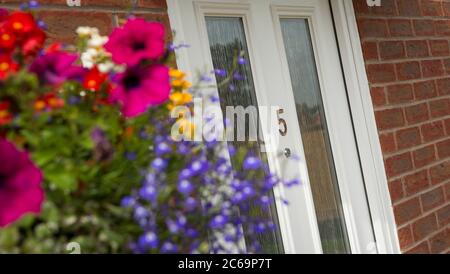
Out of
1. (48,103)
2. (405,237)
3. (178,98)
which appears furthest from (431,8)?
(48,103)

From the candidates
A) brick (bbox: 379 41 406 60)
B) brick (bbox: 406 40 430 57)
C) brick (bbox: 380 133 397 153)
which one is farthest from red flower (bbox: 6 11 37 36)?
brick (bbox: 406 40 430 57)

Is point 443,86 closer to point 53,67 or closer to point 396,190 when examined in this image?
point 396,190

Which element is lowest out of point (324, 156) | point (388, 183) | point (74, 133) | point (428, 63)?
point (388, 183)

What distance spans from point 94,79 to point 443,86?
295cm

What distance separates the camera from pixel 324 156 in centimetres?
288

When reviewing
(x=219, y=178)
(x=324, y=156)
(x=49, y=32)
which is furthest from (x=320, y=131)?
(x=219, y=178)

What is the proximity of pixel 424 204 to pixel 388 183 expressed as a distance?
15.7 inches

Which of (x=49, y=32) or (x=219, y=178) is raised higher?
(x=49, y=32)

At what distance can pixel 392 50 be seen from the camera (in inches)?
124

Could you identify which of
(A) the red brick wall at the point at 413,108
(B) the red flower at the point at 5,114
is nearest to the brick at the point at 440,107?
(A) the red brick wall at the point at 413,108

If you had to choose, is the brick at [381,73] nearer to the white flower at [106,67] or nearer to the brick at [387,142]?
the brick at [387,142]

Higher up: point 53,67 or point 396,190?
point 53,67

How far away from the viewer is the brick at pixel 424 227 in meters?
3.08
